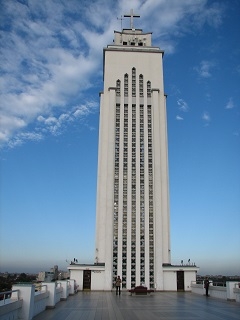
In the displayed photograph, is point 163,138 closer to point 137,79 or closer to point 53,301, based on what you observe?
point 137,79

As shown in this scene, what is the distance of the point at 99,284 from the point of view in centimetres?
3006

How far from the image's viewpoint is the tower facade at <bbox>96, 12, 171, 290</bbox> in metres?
31.3

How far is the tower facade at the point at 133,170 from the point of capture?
103 ft

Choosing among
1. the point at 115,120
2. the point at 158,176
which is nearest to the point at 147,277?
the point at 158,176

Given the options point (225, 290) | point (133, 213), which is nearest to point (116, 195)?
point (133, 213)

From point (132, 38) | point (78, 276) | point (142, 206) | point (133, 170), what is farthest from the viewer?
point (132, 38)

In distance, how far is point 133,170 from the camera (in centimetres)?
3425

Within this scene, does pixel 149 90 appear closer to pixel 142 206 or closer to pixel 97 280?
pixel 142 206

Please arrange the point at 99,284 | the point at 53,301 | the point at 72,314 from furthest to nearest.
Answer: the point at 99,284 < the point at 53,301 < the point at 72,314

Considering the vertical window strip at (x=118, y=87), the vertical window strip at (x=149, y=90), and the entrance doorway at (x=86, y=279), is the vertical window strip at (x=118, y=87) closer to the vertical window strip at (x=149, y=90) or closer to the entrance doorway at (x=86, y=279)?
the vertical window strip at (x=149, y=90)

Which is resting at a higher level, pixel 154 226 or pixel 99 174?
pixel 99 174

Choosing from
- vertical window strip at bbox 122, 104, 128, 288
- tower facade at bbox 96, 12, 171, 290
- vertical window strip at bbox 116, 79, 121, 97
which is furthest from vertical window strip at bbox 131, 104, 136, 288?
vertical window strip at bbox 116, 79, 121, 97

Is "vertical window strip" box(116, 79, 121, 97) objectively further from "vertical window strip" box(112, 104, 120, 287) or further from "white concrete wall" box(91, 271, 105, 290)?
"white concrete wall" box(91, 271, 105, 290)

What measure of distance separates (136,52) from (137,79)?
3.88m
